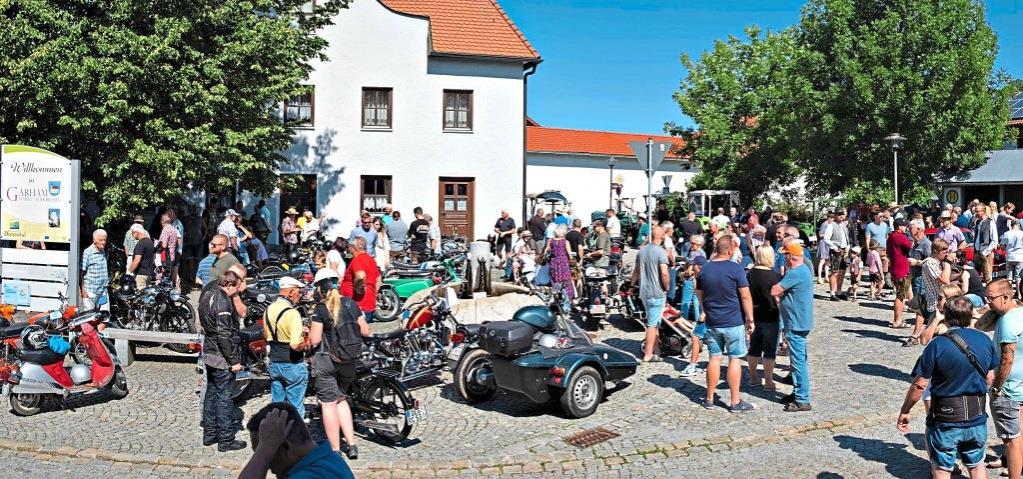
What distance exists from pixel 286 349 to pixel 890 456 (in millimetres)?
5226

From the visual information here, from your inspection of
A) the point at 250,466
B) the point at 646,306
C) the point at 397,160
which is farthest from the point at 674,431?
the point at 397,160

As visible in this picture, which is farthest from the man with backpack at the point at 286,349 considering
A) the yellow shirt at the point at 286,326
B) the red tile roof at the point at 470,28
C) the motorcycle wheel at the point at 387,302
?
the red tile roof at the point at 470,28

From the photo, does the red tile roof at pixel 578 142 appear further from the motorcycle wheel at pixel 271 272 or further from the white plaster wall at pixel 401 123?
the motorcycle wheel at pixel 271 272

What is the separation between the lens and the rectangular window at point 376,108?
2834cm

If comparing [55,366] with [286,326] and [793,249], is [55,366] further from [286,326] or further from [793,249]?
[793,249]

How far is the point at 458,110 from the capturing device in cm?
2884

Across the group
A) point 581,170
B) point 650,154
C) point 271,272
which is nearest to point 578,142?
point 581,170

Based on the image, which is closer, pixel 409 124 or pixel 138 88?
pixel 138 88

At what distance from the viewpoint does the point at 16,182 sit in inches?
526

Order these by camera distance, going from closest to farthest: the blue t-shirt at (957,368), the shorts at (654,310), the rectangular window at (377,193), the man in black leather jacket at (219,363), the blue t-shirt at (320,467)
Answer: the blue t-shirt at (320,467) → the blue t-shirt at (957,368) → the man in black leather jacket at (219,363) → the shorts at (654,310) → the rectangular window at (377,193)

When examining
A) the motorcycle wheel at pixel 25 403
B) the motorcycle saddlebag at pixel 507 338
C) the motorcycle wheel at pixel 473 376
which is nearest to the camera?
the motorcycle saddlebag at pixel 507 338

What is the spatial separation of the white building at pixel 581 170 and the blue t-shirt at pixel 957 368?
40301 millimetres

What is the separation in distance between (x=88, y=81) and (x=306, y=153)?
40.8 ft

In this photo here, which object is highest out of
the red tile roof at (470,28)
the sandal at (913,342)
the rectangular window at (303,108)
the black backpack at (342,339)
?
the red tile roof at (470,28)
